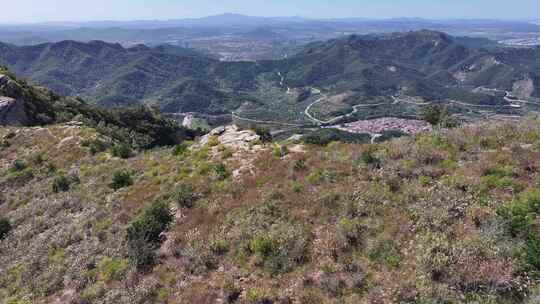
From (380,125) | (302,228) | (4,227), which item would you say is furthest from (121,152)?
(380,125)

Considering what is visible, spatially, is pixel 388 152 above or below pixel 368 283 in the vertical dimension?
above

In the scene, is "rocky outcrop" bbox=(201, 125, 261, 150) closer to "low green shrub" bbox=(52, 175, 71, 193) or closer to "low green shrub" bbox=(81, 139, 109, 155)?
"low green shrub" bbox=(52, 175, 71, 193)

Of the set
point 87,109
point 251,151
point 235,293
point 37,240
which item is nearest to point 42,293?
point 37,240

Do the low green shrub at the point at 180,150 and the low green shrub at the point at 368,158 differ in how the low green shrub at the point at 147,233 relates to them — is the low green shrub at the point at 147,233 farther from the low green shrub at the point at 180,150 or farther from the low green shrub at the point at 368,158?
the low green shrub at the point at 368,158

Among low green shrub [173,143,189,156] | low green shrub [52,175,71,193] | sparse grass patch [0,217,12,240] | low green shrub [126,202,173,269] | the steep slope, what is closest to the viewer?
low green shrub [126,202,173,269]

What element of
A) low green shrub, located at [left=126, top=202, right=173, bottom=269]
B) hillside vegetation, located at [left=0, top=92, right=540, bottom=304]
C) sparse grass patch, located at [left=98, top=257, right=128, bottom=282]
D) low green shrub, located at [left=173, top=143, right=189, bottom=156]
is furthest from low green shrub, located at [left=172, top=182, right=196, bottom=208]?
low green shrub, located at [left=173, top=143, right=189, bottom=156]

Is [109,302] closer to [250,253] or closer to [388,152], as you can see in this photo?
[250,253]

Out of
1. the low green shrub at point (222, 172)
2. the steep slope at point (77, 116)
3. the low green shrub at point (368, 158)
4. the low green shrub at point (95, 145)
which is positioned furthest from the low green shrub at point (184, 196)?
the steep slope at point (77, 116)

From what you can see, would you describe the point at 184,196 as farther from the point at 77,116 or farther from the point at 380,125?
the point at 380,125
